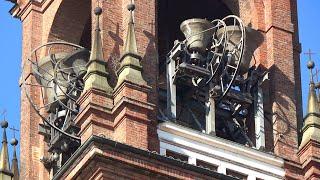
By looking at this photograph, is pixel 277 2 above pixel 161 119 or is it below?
above

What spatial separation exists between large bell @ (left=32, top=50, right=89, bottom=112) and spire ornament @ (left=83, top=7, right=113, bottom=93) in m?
1.61

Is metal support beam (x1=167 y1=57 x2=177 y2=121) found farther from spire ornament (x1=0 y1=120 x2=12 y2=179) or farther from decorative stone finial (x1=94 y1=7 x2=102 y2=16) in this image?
spire ornament (x1=0 y1=120 x2=12 y2=179)

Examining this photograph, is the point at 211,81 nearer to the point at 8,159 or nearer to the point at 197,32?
the point at 197,32

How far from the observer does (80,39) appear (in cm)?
5378

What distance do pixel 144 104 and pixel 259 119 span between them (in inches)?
128

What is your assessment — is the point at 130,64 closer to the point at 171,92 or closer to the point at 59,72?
the point at 171,92

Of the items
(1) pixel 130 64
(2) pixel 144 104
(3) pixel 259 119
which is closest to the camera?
(2) pixel 144 104

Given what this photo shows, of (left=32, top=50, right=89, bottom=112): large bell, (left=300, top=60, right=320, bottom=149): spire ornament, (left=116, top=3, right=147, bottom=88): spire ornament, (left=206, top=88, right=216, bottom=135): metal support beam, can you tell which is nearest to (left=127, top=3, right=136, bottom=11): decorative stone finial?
(left=116, top=3, right=147, bottom=88): spire ornament

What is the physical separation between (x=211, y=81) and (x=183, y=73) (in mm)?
682

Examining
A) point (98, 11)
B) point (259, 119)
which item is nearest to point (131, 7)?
point (98, 11)

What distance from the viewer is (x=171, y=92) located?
50000mm

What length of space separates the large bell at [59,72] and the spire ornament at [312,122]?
16.7 ft

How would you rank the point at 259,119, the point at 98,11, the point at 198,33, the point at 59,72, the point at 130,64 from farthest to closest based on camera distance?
the point at 59,72 → the point at 259,119 → the point at 198,33 → the point at 98,11 → the point at 130,64

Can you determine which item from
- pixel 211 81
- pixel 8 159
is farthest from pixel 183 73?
pixel 8 159
